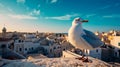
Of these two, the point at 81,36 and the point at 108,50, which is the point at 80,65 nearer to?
the point at 81,36

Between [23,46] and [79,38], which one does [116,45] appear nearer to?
[23,46]

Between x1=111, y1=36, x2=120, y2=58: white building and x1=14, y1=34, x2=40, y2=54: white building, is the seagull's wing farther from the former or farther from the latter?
x1=14, y1=34, x2=40, y2=54: white building

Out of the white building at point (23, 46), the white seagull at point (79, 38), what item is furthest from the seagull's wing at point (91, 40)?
the white building at point (23, 46)

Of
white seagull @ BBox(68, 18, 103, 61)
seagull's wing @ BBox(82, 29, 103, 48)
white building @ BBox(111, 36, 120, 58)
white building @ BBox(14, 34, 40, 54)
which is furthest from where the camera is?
white building @ BBox(14, 34, 40, 54)

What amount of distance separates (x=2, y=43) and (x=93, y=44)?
18587 millimetres

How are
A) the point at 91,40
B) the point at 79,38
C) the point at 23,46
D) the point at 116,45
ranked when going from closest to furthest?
the point at 79,38, the point at 91,40, the point at 116,45, the point at 23,46

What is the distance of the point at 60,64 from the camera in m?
7.45

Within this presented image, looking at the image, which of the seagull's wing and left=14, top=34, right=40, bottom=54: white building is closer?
the seagull's wing

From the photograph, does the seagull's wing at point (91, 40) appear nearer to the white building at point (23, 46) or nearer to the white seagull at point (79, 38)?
the white seagull at point (79, 38)

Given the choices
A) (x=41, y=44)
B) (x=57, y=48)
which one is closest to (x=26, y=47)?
(x=41, y=44)

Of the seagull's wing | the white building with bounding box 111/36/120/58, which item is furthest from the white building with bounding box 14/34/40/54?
the seagull's wing

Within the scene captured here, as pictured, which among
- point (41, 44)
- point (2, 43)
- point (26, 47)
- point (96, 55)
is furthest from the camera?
point (41, 44)

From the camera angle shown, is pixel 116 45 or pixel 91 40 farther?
pixel 116 45

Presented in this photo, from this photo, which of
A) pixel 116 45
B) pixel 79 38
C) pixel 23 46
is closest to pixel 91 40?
pixel 79 38
